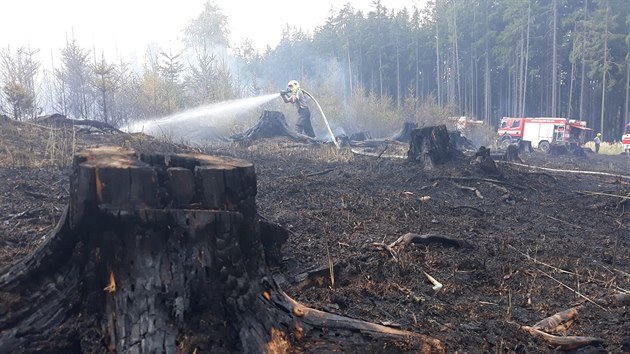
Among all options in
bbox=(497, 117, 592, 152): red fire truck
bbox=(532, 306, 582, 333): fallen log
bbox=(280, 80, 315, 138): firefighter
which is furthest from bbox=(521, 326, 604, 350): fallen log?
bbox=(497, 117, 592, 152): red fire truck

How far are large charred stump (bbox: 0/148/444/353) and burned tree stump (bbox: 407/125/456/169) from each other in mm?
9827

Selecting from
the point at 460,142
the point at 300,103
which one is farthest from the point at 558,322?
the point at 460,142

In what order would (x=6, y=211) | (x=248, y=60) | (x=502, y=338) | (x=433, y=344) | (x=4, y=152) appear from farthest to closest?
1. (x=248, y=60)
2. (x=4, y=152)
3. (x=6, y=211)
4. (x=502, y=338)
5. (x=433, y=344)

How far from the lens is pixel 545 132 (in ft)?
99.9

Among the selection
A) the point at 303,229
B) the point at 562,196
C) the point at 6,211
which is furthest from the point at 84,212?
the point at 562,196

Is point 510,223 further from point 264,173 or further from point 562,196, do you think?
point 264,173

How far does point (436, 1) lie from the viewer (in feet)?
161

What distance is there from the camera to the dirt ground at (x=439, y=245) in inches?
137

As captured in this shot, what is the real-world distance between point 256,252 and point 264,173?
8.42m

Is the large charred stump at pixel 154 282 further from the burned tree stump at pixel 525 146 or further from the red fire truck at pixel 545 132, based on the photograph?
the red fire truck at pixel 545 132

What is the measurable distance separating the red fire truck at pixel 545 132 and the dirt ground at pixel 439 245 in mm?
19756

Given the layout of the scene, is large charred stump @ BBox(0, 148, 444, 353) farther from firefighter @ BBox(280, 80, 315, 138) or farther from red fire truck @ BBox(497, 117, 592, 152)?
red fire truck @ BBox(497, 117, 592, 152)

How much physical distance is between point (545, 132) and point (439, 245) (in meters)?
28.5

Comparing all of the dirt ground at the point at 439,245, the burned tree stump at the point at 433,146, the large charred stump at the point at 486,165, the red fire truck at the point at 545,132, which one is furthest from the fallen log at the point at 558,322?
the red fire truck at the point at 545,132
